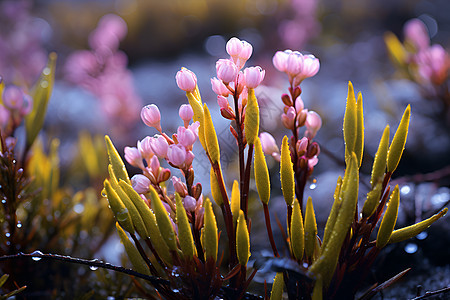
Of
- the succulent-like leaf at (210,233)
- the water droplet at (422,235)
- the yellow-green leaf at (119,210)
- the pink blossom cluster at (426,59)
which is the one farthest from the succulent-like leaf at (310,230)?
the pink blossom cluster at (426,59)

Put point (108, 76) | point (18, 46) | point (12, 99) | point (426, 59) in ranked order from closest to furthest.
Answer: point (12, 99) < point (426, 59) < point (108, 76) < point (18, 46)

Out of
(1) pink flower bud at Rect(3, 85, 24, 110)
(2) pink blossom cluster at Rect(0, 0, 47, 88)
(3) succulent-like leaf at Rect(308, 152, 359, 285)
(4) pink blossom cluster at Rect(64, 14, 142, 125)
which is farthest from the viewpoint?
(2) pink blossom cluster at Rect(0, 0, 47, 88)

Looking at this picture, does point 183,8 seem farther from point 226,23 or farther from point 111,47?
point 111,47

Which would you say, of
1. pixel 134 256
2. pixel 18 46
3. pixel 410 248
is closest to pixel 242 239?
pixel 134 256

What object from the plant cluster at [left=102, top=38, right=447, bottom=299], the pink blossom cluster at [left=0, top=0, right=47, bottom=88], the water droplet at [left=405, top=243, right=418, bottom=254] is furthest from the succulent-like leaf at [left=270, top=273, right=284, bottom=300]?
the pink blossom cluster at [left=0, top=0, right=47, bottom=88]

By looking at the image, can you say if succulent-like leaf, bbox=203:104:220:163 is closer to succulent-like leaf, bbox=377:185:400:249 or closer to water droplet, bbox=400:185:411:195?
succulent-like leaf, bbox=377:185:400:249

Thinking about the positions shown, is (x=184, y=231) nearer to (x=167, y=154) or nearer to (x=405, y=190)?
(x=167, y=154)
